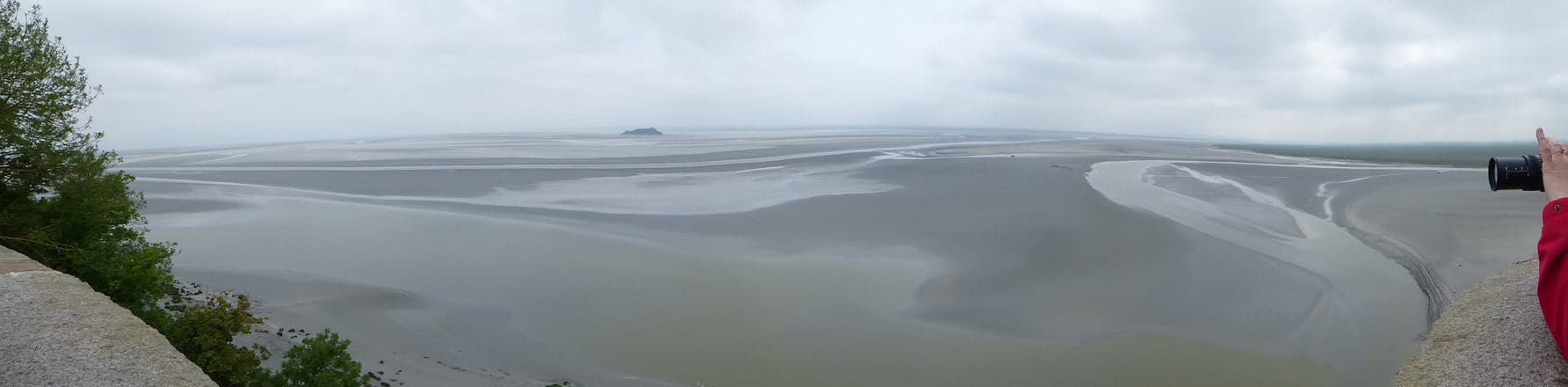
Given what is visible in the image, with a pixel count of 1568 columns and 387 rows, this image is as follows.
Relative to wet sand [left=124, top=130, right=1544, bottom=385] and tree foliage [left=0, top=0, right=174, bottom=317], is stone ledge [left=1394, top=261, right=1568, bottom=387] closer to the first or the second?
wet sand [left=124, top=130, right=1544, bottom=385]

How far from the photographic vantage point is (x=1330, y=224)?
71.8 ft

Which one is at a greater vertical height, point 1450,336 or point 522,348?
point 1450,336

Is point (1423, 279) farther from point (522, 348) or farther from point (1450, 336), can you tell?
point (522, 348)

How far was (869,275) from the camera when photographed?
636 inches

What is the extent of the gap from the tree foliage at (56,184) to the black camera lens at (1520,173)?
1538cm

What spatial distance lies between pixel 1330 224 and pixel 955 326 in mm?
16603

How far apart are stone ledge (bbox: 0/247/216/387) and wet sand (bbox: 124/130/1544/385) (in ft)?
12.1

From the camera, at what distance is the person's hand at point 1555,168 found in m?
2.87

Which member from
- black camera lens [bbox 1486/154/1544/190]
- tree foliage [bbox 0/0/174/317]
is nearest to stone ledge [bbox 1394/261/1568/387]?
black camera lens [bbox 1486/154/1544/190]

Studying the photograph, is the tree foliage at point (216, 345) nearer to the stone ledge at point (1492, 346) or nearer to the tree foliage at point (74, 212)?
the tree foliage at point (74, 212)

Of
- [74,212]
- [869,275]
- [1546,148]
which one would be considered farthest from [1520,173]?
[74,212]

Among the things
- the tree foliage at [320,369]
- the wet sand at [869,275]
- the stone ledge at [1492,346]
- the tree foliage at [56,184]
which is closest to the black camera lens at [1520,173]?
the stone ledge at [1492,346]

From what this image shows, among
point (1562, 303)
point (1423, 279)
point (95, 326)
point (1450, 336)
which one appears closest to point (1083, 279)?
point (1450, 336)

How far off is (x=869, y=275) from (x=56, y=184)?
15.4 metres
